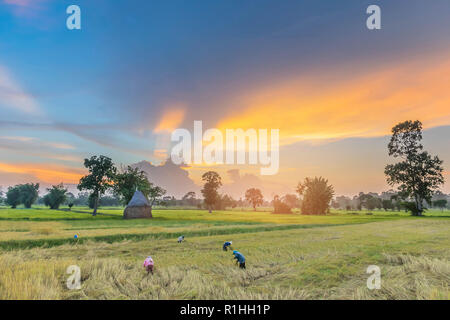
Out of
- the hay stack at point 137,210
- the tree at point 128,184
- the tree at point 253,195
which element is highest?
the tree at point 128,184

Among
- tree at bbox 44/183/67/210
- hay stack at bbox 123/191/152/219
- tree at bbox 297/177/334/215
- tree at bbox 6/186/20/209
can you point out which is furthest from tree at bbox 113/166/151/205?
tree at bbox 6/186/20/209

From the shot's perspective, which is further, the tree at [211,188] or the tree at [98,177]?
the tree at [211,188]

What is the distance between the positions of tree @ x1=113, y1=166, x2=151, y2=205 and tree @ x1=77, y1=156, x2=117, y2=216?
6.46 ft

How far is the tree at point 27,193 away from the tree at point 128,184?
8386cm

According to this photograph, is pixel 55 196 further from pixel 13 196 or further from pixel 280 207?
pixel 280 207

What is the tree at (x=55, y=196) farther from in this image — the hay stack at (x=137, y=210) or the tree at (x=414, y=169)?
the tree at (x=414, y=169)

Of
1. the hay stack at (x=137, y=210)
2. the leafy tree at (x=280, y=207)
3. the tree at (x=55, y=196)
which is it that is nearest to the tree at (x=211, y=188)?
the leafy tree at (x=280, y=207)

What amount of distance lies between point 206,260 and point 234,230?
1744 cm

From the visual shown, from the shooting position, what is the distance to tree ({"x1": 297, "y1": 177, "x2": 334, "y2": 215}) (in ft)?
283

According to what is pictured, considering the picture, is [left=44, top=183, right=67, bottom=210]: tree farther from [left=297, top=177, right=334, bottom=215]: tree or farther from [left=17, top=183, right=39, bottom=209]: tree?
[left=297, top=177, right=334, bottom=215]: tree

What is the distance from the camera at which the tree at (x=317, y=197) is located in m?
86.3

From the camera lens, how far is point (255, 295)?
5.93m
